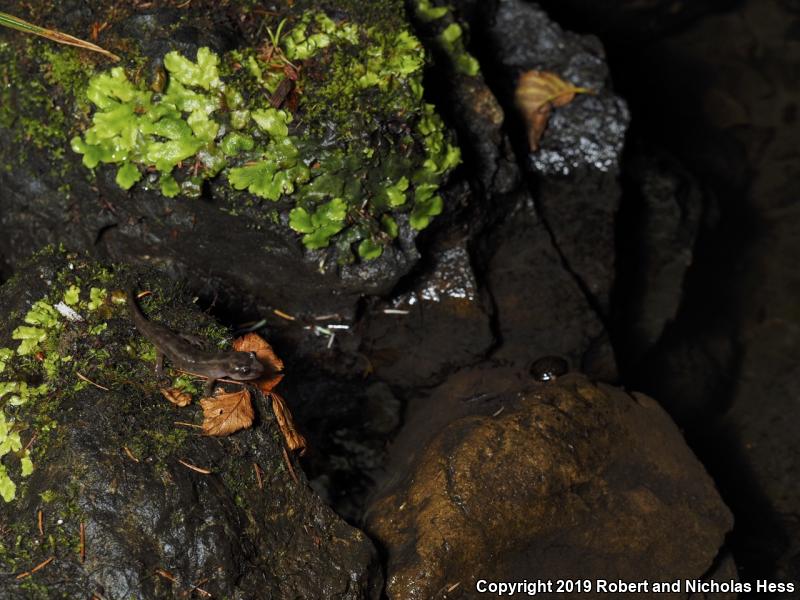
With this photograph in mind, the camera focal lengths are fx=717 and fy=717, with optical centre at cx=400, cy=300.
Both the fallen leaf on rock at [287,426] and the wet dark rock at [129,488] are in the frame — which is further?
the fallen leaf on rock at [287,426]

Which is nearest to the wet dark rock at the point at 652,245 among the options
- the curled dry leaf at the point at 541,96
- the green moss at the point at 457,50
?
the curled dry leaf at the point at 541,96

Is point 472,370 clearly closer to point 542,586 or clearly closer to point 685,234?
point 542,586

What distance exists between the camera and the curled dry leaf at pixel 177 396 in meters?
4.05

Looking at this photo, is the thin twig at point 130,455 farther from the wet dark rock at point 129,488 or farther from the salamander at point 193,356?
the salamander at point 193,356

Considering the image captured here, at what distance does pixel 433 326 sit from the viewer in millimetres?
5891

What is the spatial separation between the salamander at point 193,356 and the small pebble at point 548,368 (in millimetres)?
2408

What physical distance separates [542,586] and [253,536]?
190 cm

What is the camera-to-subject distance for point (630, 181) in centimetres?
739

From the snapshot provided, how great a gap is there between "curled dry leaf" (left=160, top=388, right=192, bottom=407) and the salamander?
0.36ft

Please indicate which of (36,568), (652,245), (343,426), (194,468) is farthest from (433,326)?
(36,568)

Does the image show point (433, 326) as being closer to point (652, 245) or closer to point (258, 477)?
point (258, 477)

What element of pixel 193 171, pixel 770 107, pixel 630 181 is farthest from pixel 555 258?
pixel 770 107

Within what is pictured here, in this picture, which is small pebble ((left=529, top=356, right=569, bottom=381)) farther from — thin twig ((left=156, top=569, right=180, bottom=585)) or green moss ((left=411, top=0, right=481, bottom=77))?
thin twig ((left=156, top=569, right=180, bottom=585))

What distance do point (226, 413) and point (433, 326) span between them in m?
2.26
